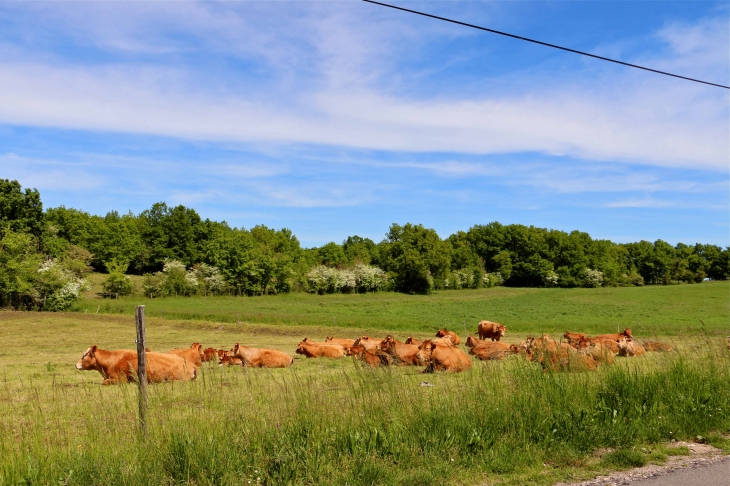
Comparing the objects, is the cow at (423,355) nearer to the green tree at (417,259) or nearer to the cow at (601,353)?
the cow at (601,353)

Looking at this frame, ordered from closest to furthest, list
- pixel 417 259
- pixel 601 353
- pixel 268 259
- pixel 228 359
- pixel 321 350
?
1. pixel 601 353
2. pixel 228 359
3. pixel 321 350
4. pixel 268 259
5. pixel 417 259

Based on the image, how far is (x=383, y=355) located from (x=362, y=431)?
9651 mm

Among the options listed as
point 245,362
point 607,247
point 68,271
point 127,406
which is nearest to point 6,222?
point 68,271

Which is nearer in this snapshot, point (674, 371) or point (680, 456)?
point (680, 456)

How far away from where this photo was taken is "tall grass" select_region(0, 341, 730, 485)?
5961mm

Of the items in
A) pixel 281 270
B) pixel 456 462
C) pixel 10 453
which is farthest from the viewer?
pixel 281 270

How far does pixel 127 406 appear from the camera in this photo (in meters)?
6.88

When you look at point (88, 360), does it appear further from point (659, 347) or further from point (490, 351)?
point (659, 347)

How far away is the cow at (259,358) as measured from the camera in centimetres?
1795

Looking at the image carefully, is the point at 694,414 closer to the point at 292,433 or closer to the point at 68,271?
the point at 292,433

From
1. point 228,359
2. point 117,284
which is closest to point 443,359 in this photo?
point 228,359

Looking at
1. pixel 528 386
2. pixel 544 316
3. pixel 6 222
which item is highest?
pixel 6 222

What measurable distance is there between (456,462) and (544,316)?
172 feet

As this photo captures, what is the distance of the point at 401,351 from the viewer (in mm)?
16984
